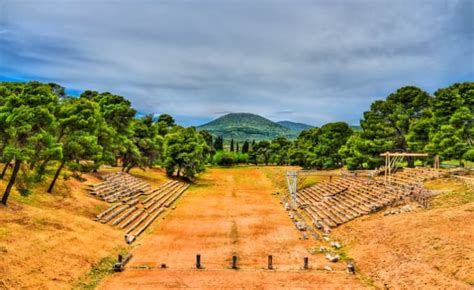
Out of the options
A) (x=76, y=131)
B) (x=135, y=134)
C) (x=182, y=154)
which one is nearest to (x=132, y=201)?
(x=76, y=131)

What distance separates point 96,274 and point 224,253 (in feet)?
26.9

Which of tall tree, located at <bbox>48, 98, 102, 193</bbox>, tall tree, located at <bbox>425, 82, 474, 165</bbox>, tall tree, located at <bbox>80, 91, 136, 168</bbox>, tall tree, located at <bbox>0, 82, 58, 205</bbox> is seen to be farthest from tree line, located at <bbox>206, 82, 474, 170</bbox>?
tall tree, located at <bbox>0, 82, 58, 205</bbox>

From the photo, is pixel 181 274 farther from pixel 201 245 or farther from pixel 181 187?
pixel 181 187

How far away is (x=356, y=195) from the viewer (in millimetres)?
36531

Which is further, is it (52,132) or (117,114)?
(117,114)

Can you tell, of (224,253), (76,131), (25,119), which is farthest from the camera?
(76,131)

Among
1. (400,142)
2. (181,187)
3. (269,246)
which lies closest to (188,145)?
(181,187)

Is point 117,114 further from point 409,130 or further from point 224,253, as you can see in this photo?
point 409,130

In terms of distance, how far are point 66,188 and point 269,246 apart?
21.1 metres

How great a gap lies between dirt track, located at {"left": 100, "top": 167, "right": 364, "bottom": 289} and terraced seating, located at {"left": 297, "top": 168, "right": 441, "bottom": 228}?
12.3ft

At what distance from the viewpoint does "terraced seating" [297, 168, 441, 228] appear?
30.4 metres

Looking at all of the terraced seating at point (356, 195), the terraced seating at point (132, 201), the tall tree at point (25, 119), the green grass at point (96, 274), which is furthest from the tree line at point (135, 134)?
the green grass at point (96, 274)

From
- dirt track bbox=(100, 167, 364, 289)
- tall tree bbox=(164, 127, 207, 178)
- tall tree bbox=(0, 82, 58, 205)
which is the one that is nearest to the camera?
dirt track bbox=(100, 167, 364, 289)

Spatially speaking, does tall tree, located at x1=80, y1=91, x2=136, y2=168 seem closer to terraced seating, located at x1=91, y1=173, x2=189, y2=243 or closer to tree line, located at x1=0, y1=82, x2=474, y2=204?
tree line, located at x1=0, y1=82, x2=474, y2=204
